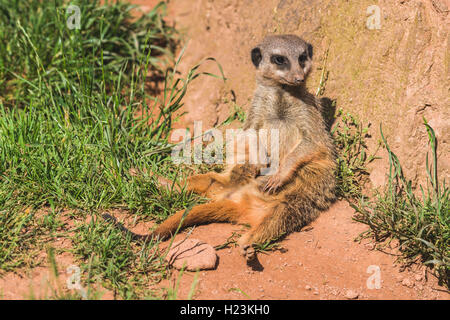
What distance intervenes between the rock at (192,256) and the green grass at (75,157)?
93 millimetres

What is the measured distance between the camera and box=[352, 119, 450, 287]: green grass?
2418 mm

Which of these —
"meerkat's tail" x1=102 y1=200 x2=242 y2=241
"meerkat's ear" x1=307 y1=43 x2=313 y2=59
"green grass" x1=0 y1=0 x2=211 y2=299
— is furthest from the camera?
"meerkat's ear" x1=307 y1=43 x2=313 y2=59

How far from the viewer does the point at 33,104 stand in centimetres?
332

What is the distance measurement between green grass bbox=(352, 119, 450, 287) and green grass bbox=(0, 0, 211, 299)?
1.10 metres

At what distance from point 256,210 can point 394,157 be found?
34.8 inches

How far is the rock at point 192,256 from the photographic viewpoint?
2393 mm

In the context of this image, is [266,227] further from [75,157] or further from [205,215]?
[75,157]

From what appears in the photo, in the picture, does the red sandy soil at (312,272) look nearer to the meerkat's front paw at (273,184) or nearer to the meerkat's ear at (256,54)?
the meerkat's front paw at (273,184)

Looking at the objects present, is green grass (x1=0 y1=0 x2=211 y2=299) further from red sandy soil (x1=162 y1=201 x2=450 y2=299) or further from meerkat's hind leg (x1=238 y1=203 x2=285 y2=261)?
meerkat's hind leg (x1=238 y1=203 x2=285 y2=261)

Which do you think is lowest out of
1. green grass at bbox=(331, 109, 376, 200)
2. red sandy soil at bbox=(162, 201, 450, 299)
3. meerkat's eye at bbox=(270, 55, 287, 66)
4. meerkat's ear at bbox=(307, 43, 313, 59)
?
red sandy soil at bbox=(162, 201, 450, 299)

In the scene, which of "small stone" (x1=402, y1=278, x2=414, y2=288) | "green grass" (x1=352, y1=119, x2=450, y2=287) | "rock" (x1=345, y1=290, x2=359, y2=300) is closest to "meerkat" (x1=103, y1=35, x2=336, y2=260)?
"green grass" (x1=352, y1=119, x2=450, y2=287)

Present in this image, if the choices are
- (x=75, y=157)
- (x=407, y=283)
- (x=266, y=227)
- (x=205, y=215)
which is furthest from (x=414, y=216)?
(x=75, y=157)

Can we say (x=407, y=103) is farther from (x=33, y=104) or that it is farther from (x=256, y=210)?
(x=33, y=104)

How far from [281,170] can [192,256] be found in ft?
2.88
